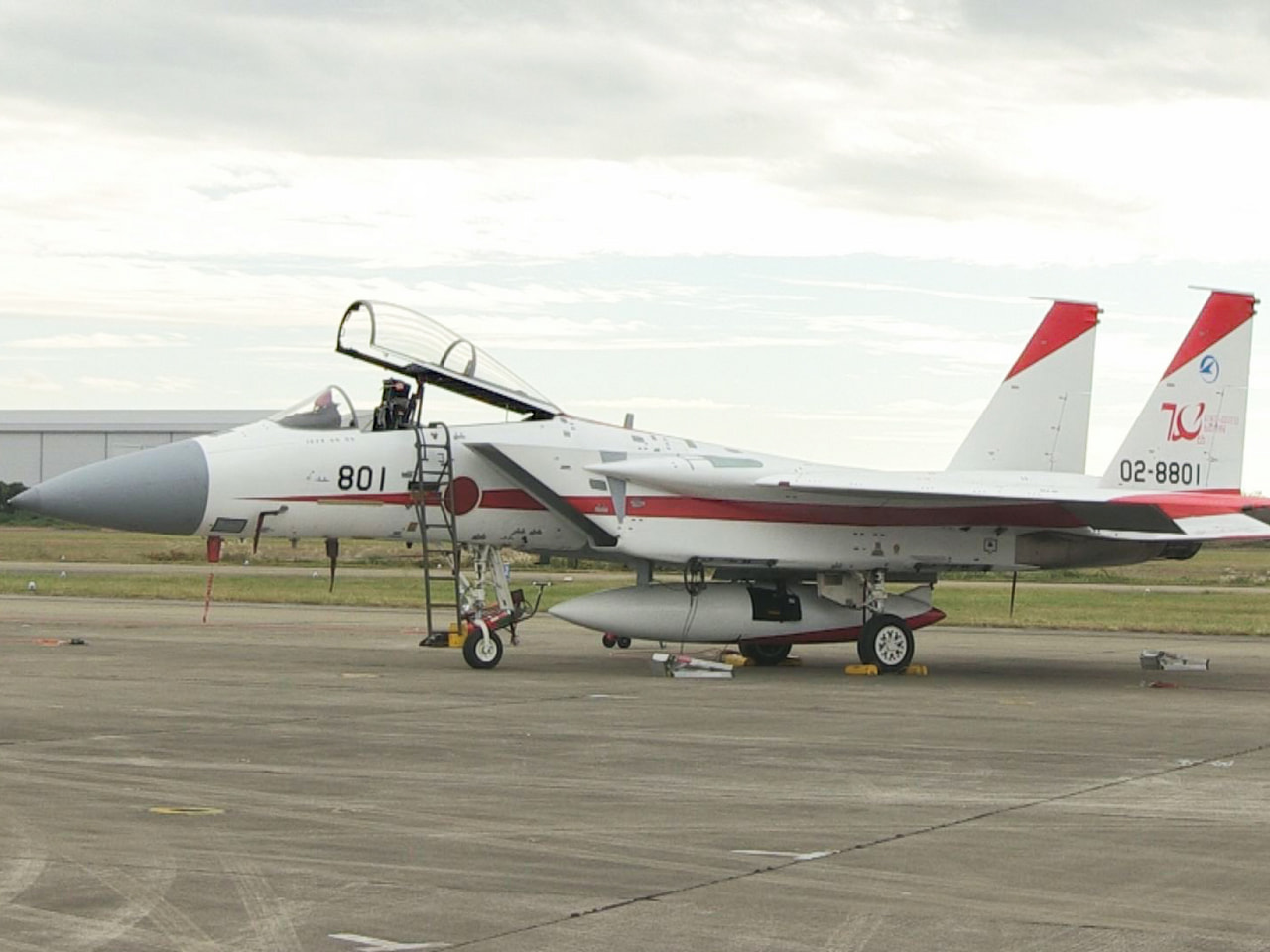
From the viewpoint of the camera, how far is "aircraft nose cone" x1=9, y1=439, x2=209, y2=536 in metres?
17.5

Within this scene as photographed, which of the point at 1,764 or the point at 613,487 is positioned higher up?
the point at 613,487

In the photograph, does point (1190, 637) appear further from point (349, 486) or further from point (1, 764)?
point (1, 764)

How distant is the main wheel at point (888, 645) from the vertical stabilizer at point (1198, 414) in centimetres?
379

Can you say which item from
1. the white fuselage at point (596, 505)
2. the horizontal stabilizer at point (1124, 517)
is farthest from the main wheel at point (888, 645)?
the horizontal stabilizer at point (1124, 517)

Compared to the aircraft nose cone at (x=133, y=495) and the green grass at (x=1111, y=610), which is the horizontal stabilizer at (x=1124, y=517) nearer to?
the aircraft nose cone at (x=133, y=495)

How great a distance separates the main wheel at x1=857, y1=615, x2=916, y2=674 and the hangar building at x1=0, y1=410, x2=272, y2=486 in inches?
3260

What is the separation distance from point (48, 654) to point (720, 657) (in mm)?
8031

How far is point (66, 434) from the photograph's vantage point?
335ft

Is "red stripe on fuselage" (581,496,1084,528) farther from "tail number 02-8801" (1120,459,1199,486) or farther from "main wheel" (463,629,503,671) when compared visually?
"tail number 02-8801" (1120,459,1199,486)

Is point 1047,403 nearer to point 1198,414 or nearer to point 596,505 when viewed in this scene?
point 1198,414

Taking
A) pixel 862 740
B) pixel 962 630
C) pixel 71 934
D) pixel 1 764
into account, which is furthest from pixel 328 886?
pixel 962 630

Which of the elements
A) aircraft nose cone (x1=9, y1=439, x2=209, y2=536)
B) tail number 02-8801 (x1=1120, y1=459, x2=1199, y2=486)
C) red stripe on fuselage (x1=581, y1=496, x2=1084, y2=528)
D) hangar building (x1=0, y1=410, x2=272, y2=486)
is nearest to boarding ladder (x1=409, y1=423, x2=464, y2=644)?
red stripe on fuselage (x1=581, y1=496, x2=1084, y2=528)

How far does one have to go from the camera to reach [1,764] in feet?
34.1

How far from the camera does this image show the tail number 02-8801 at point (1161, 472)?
21.4 m
